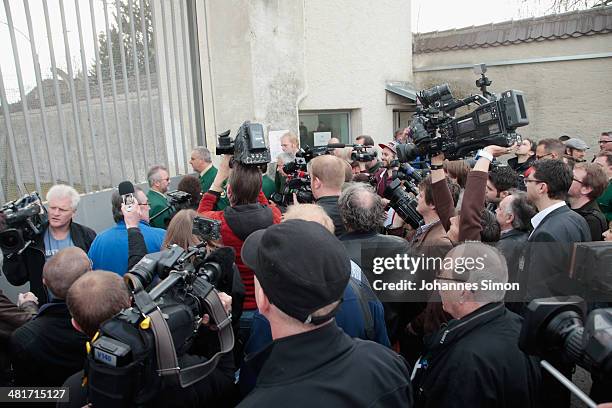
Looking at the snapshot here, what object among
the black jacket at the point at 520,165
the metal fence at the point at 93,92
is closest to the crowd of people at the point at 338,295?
the metal fence at the point at 93,92

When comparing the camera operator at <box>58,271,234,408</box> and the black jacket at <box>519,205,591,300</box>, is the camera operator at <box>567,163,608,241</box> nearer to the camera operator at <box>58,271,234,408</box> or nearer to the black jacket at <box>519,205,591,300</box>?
the black jacket at <box>519,205,591,300</box>

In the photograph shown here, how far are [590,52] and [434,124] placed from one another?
5.93 metres

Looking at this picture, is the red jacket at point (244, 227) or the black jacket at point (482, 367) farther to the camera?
the red jacket at point (244, 227)

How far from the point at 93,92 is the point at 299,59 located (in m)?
3.42

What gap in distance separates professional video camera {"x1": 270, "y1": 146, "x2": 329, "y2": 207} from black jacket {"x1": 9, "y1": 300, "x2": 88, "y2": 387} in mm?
2086

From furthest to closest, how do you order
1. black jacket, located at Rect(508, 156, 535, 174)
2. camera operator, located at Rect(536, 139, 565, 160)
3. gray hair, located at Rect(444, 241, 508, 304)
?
black jacket, located at Rect(508, 156, 535, 174) → camera operator, located at Rect(536, 139, 565, 160) → gray hair, located at Rect(444, 241, 508, 304)

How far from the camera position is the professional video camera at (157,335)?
1.33 metres

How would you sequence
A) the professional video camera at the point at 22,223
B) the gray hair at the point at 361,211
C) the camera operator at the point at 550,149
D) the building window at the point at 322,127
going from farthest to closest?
the building window at the point at 322,127 < the camera operator at the point at 550,149 < the professional video camera at the point at 22,223 < the gray hair at the point at 361,211

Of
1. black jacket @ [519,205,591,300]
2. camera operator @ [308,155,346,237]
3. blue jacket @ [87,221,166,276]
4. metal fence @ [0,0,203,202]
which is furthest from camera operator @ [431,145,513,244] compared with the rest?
metal fence @ [0,0,203,202]

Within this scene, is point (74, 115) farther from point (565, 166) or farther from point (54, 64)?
point (565, 166)

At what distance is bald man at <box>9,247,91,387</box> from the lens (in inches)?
82.6

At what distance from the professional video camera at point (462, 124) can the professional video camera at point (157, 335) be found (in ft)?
6.19

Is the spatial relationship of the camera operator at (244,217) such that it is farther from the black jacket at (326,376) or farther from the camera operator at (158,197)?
the black jacket at (326,376)

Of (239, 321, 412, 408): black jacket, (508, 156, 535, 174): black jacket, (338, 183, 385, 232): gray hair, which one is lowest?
(508, 156, 535, 174): black jacket
